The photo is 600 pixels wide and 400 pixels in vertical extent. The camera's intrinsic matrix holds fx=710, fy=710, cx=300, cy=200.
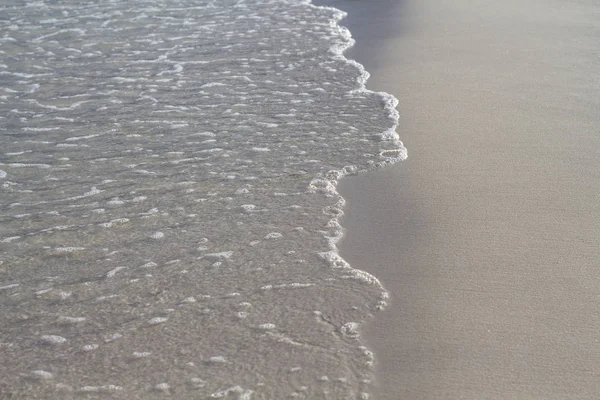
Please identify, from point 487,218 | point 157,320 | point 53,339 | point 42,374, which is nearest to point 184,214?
point 157,320

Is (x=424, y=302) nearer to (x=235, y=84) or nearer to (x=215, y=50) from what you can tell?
(x=235, y=84)

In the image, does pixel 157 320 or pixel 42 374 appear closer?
pixel 42 374

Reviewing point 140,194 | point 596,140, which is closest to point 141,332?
point 140,194

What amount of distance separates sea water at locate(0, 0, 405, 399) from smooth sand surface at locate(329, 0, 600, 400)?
0.61 feet

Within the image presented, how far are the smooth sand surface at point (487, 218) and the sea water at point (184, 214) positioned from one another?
7.3 inches

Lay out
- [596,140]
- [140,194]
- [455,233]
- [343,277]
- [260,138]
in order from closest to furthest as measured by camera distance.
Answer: [343,277] → [455,233] → [140,194] → [596,140] → [260,138]

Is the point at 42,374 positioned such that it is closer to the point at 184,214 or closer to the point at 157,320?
the point at 157,320

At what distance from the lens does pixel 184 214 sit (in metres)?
4.01

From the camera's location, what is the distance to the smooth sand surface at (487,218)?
2.77m

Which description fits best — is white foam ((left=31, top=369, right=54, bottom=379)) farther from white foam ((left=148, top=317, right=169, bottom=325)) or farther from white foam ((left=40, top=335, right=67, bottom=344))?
white foam ((left=148, top=317, right=169, bottom=325))

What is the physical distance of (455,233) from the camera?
12.0 ft

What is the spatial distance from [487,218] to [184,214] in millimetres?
1665

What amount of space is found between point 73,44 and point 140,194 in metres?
3.63

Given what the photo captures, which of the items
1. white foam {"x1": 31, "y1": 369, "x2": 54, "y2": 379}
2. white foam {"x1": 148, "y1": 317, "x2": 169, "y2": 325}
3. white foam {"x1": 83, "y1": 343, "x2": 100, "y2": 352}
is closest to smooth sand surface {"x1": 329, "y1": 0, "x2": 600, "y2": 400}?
white foam {"x1": 148, "y1": 317, "x2": 169, "y2": 325}
